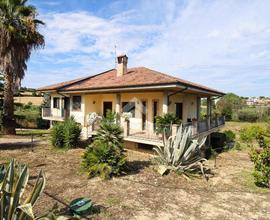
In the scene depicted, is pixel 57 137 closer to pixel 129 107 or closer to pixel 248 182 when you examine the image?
pixel 129 107

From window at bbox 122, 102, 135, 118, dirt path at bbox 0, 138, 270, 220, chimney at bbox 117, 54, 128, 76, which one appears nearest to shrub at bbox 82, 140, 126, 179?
dirt path at bbox 0, 138, 270, 220

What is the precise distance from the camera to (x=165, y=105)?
1205cm

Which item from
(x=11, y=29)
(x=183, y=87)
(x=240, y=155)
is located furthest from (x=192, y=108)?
(x=11, y=29)

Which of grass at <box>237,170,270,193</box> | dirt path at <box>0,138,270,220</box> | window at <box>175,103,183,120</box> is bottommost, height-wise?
grass at <box>237,170,270,193</box>

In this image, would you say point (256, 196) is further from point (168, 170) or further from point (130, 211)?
point (130, 211)

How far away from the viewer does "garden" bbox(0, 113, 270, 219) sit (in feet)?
18.7

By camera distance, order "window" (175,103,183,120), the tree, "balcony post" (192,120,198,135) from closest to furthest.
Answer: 1. "balcony post" (192,120,198,135)
2. "window" (175,103,183,120)
3. the tree

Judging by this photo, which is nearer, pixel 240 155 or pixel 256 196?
pixel 256 196

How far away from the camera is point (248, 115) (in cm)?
3534

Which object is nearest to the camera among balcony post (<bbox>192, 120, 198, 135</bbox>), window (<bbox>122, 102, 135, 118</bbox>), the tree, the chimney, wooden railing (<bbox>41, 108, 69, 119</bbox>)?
balcony post (<bbox>192, 120, 198, 135</bbox>)

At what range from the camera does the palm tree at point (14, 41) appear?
16031mm

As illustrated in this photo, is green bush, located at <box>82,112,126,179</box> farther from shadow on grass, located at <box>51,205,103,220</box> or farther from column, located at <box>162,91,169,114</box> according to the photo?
column, located at <box>162,91,169,114</box>

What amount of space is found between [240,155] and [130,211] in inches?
441

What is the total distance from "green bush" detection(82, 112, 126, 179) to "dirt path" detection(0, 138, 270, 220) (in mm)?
359
